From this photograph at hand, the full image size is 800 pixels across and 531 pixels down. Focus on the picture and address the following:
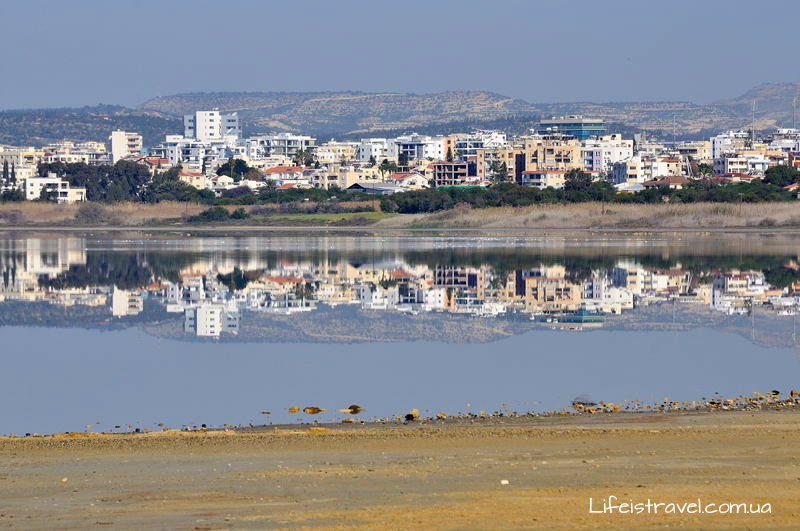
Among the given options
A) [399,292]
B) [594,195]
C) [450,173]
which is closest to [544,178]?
[450,173]

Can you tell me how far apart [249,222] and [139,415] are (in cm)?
8547

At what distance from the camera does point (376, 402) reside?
14648 millimetres

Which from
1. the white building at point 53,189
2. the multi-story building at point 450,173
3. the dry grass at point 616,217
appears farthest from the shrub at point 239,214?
the multi-story building at point 450,173

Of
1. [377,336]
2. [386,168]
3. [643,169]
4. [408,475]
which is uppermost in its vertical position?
[386,168]

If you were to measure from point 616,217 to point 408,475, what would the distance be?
3203 inches

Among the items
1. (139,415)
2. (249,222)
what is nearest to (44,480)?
(139,415)

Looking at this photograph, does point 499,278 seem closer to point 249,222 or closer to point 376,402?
point 376,402

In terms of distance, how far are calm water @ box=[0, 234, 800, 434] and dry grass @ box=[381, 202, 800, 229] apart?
4004 cm

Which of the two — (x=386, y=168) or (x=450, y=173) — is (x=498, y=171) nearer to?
(x=450, y=173)

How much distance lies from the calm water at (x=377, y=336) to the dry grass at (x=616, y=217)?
4004 cm

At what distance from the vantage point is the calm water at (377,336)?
1511cm

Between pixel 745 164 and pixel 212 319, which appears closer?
pixel 212 319

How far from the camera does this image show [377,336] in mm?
22500

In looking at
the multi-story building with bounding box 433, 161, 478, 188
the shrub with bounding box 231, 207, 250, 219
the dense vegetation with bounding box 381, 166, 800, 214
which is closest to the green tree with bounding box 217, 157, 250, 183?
the multi-story building with bounding box 433, 161, 478, 188
